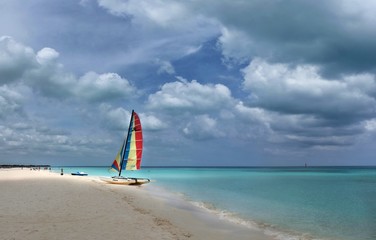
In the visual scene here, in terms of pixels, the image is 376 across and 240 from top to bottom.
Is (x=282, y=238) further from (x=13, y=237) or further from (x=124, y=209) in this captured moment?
(x=13, y=237)

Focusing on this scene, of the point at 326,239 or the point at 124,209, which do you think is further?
the point at 124,209

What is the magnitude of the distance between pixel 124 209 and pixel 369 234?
13.4m

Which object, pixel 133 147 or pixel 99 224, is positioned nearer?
pixel 99 224

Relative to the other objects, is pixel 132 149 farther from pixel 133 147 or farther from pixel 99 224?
pixel 99 224

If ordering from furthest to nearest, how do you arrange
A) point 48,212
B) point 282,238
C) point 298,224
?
point 298,224, point 48,212, point 282,238

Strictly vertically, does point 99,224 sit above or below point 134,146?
below

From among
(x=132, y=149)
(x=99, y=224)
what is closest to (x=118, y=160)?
(x=132, y=149)

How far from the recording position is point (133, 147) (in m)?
45.6

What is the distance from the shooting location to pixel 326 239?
15938 millimetres

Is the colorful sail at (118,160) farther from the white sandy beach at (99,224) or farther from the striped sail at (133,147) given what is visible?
the white sandy beach at (99,224)

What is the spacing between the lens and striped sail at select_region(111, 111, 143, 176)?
4472 centimetres

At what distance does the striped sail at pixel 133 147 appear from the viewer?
147ft

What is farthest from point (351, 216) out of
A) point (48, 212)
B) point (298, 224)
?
point (48, 212)

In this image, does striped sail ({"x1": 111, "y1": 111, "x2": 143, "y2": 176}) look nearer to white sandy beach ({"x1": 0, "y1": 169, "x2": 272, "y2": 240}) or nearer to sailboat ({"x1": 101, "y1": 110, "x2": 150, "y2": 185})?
sailboat ({"x1": 101, "y1": 110, "x2": 150, "y2": 185})
